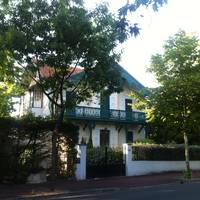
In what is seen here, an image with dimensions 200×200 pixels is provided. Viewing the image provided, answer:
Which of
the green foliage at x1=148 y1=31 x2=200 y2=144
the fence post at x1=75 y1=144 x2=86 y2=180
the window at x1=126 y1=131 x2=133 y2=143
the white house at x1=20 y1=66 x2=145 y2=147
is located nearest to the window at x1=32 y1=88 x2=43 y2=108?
the white house at x1=20 y1=66 x2=145 y2=147

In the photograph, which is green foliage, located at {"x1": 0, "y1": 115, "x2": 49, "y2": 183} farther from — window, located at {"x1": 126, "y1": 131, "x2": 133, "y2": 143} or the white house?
window, located at {"x1": 126, "y1": 131, "x2": 133, "y2": 143}

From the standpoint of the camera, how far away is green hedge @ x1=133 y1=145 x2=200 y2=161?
28402mm

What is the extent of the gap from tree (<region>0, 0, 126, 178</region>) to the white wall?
27.3 ft

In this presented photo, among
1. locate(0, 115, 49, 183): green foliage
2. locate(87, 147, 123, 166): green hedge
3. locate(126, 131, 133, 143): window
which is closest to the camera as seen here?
locate(0, 115, 49, 183): green foliage

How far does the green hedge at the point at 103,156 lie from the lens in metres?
25.2

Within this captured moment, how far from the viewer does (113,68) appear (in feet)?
65.6

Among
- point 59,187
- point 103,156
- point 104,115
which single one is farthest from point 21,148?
point 104,115

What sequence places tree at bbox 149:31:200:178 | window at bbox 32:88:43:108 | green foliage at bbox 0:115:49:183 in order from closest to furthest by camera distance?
green foliage at bbox 0:115:49:183 → tree at bbox 149:31:200:178 → window at bbox 32:88:43:108

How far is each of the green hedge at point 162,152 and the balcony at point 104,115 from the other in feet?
28.7

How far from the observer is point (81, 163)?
2345 centimetres

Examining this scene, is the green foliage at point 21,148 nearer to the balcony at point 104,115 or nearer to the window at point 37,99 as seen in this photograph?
the balcony at point 104,115

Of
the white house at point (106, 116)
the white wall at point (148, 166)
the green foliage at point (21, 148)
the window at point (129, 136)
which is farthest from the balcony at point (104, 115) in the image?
the green foliage at point (21, 148)

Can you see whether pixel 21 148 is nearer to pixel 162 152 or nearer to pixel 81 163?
pixel 81 163

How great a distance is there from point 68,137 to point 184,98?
7.36 m
